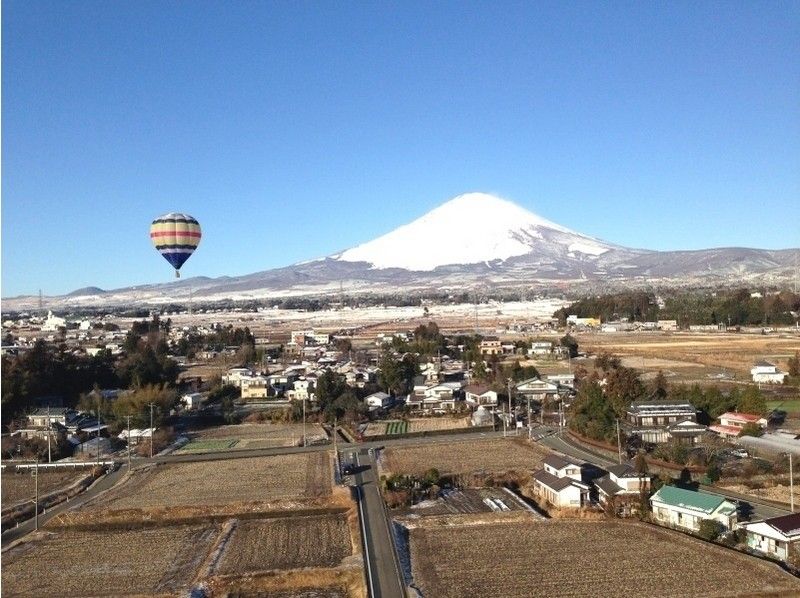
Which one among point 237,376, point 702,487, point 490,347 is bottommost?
point 702,487

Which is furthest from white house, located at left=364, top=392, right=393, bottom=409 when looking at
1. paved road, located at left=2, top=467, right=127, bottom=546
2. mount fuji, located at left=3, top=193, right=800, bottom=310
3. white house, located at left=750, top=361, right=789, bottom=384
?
mount fuji, located at left=3, top=193, right=800, bottom=310

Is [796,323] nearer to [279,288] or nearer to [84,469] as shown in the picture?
[84,469]

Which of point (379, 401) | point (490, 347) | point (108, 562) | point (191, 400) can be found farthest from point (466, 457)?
point (490, 347)

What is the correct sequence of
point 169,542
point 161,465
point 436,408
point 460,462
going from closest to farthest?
point 169,542 → point 460,462 → point 161,465 → point 436,408

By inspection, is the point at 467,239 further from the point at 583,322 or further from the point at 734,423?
the point at 734,423

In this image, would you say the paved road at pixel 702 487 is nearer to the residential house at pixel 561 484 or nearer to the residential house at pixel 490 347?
the residential house at pixel 561 484

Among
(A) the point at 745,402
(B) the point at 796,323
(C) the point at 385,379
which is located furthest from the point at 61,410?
(B) the point at 796,323
